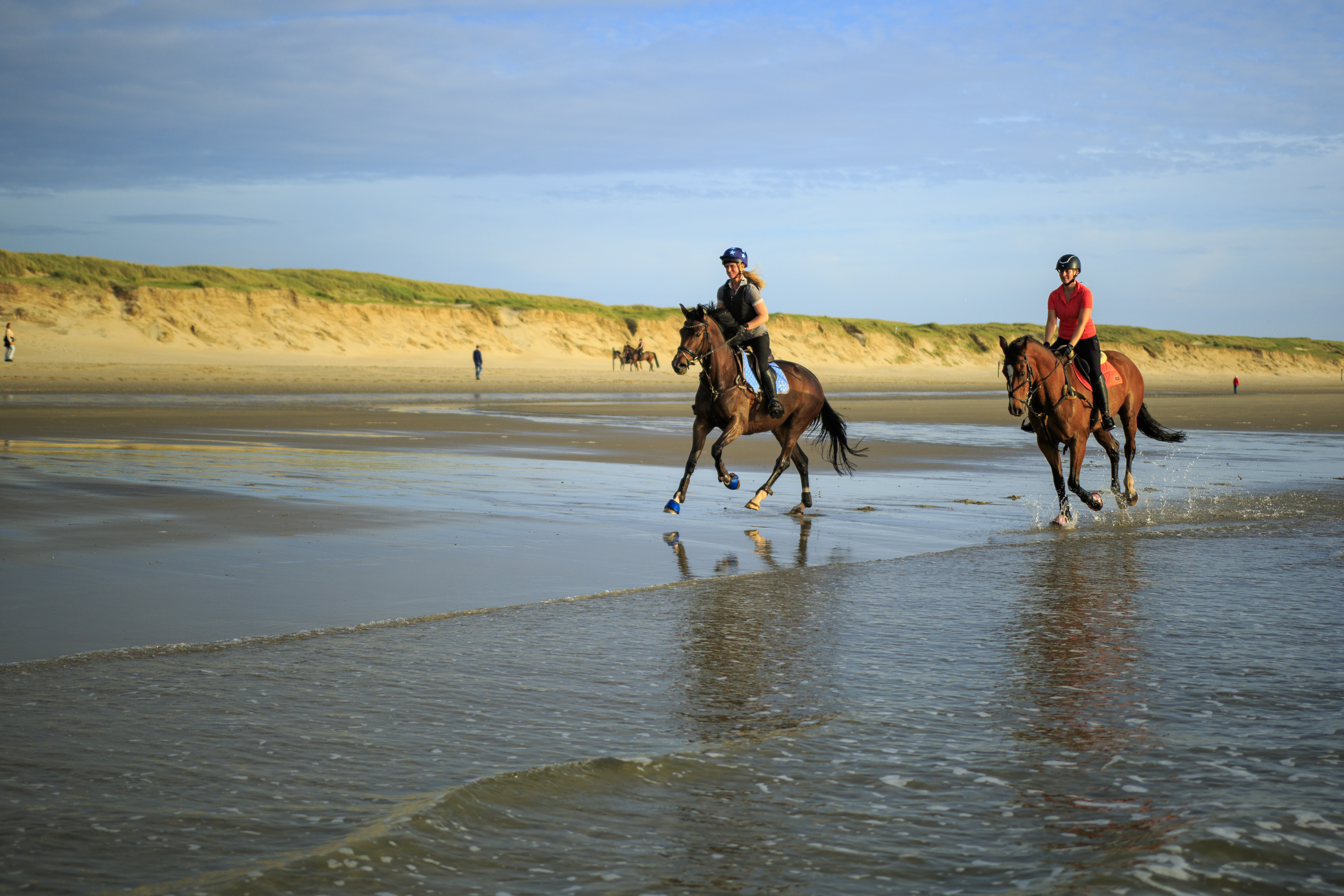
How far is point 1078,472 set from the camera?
10.8m

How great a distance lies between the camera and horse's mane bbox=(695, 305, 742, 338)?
11617 millimetres

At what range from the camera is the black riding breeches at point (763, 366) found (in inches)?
463

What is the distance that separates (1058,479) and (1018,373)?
42.2 inches

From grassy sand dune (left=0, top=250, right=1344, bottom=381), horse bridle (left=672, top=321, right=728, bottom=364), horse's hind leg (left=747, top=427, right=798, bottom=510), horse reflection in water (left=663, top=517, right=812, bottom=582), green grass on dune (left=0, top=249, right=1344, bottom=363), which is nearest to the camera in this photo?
horse reflection in water (left=663, top=517, right=812, bottom=582)

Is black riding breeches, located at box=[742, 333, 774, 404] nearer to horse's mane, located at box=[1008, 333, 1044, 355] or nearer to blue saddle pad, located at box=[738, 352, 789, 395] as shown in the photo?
blue saddle pad, located at box=[738, 352, 789, 395]

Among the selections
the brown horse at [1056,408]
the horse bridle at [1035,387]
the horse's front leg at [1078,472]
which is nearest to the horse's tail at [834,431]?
the brown horse at [1056,408]

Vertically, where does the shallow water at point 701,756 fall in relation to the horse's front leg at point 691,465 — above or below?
below

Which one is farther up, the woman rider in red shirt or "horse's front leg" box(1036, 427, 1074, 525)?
the woman rider in red shirt

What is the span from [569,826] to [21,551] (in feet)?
18.7

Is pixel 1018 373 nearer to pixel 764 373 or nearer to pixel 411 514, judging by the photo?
pixel 764 373

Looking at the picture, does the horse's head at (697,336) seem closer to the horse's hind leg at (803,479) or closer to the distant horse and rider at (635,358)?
the horse's hind leg at (803,479)

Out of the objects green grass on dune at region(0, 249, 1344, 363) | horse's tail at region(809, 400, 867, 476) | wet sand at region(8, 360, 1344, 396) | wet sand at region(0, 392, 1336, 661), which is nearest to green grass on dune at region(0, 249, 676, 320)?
green grass on dune at region(0, 249, 1344, 363)

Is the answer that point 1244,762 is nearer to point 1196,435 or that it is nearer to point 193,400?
point 1196,435

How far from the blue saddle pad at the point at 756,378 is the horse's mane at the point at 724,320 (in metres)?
0.27
